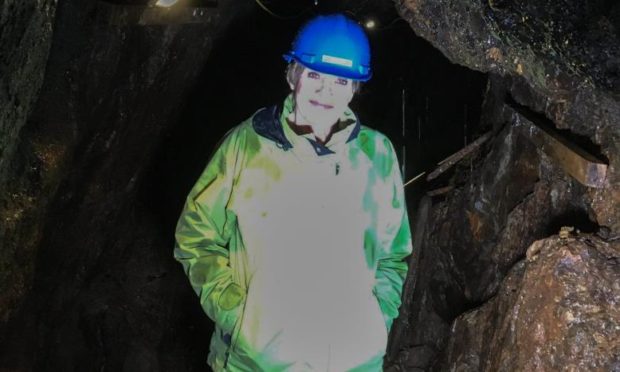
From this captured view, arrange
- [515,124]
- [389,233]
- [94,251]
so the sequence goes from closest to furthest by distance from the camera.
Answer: [389,233] < [515,124] < [94,251]

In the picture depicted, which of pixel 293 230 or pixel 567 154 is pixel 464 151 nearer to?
pixel 567 154

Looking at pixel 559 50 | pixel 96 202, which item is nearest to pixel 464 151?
pixel 559 50

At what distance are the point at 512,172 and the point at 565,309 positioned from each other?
1789 millimetres

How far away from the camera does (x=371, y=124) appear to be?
8.18 meters

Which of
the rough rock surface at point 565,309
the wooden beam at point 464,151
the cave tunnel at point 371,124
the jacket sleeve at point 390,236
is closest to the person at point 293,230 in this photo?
the jacket sleeve at point 390,236

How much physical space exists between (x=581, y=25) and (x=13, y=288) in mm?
3887

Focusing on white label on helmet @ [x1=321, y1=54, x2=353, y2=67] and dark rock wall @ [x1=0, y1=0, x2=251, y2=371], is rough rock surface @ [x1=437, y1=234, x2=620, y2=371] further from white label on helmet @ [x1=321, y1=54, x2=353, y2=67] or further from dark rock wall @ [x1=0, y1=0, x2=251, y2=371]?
dark rock wall @ [x1=0, y1=0, x2=251, y2=371]

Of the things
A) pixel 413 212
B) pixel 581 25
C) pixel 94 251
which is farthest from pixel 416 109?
pixel 581 25

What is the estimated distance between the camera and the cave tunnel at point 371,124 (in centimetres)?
294

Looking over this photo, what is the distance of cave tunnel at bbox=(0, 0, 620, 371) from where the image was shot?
116 inches

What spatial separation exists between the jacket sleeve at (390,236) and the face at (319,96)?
0.34 metres

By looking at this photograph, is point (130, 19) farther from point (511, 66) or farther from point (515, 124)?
point (515, 124)

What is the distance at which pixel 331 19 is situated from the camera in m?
A: 2.58

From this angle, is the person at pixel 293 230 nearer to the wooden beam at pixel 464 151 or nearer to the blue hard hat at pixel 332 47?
the blue hard hat at pixel 332 47
